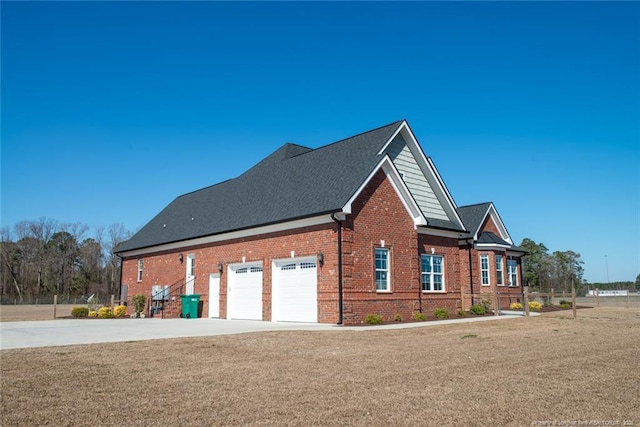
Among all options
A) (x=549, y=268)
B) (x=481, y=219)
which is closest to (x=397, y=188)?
(x=481, y=219)

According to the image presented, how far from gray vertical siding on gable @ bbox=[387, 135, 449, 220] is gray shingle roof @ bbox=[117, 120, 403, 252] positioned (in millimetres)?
1266

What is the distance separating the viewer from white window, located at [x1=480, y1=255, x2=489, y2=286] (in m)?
28.9

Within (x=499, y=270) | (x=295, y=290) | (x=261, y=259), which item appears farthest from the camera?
(x=499, y=270)

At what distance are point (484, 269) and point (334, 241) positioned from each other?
45.6 feet

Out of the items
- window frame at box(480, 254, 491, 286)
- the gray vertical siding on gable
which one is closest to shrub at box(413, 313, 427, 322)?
the gray vertical siding on gable

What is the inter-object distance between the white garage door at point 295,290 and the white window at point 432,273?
5.93 m

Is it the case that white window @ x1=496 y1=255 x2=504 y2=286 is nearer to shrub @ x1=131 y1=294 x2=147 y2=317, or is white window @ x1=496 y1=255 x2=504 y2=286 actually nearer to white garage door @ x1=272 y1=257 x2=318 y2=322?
white garage door @ x1=272 y1=257 x2=318 y2=322

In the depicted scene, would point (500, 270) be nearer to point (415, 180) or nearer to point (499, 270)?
point (499, 270)

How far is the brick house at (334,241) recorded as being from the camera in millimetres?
19422

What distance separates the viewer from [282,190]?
2416 cm

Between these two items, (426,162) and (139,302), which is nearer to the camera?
(426,162)

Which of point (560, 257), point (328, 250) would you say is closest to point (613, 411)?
point (328, 250)

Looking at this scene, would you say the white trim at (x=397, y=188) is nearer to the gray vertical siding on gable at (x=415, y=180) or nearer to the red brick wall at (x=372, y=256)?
the red brick wall at (x=372, y=256)

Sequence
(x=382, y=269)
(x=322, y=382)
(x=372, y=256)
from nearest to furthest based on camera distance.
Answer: (x=322, y=382) → (x=372, y=256) → (x=382, y=269)
